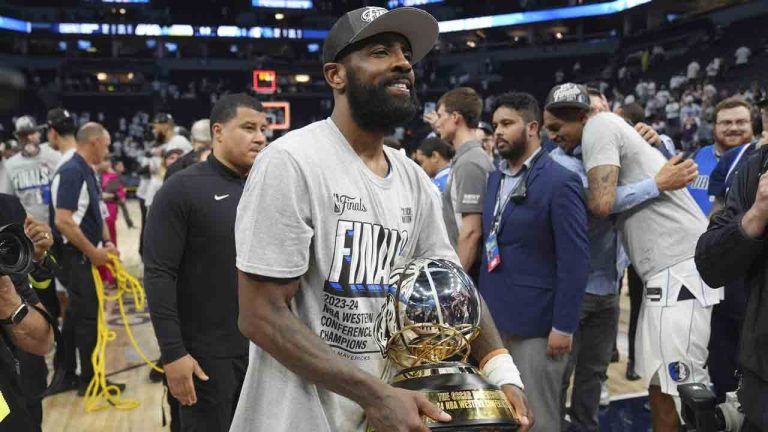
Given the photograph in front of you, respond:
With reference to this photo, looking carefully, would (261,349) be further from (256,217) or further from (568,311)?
(568,311)

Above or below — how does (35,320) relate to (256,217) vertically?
below

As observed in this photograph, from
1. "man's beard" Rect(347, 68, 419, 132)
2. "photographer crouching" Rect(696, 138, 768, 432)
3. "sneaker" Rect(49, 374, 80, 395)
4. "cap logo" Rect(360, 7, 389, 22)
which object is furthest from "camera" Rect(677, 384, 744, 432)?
"sneaker" Rect(49, 374, 80, 395)

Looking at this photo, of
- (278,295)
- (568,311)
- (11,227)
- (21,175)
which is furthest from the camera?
(21,175)

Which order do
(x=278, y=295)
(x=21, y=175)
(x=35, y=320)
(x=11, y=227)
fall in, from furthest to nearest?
(x=21, y=175) → (x=35, y=320) → (x=11, y=227) → (x=278, y=295)

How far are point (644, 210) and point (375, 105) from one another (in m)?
2.00

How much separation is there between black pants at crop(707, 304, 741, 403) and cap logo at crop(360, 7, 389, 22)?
2366mm

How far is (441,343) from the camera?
1.27m

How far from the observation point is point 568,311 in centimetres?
286

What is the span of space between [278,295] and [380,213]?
0.29 m

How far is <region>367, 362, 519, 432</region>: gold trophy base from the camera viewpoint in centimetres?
116

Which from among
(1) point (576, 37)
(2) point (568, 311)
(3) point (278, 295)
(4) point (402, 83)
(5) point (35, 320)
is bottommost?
(2) point (568, 311)

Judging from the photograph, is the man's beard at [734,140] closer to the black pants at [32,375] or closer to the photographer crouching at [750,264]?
the photographer crouching at [750,264]

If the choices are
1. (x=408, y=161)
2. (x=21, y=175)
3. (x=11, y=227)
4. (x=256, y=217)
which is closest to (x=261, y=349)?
(x=256, y=217)

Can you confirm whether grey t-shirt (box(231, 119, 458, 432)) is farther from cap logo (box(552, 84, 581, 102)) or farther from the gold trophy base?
cap logo (box(552, 84, 581, 102))
